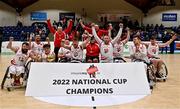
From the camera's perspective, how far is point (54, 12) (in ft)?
93.5

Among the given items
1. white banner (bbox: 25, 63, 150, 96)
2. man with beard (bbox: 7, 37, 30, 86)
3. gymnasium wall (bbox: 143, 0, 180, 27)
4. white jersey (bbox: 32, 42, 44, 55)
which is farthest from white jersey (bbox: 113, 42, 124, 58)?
gymnasium wall (bbox: 143, 0, 180, 27)

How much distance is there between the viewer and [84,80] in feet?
12.1

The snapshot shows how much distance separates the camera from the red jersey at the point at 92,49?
8867mm

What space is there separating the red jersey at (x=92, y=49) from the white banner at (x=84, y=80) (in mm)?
5069

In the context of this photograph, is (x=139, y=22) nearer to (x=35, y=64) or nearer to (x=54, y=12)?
(x=54, y=12)

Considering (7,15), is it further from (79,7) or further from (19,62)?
(19,62)

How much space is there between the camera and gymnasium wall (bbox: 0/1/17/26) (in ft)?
90.8

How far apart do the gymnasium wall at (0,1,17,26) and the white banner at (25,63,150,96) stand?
24.9m

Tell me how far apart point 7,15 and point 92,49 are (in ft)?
66.8

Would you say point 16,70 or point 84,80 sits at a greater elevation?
point 84,80

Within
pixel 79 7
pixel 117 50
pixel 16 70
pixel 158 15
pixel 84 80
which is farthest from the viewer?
pixel 158 15

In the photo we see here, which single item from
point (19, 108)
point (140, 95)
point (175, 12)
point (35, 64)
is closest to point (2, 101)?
point (19, 108)

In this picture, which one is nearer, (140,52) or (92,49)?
(92,49)

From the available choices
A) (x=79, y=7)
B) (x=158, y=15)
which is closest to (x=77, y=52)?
(x=79, y=7)
